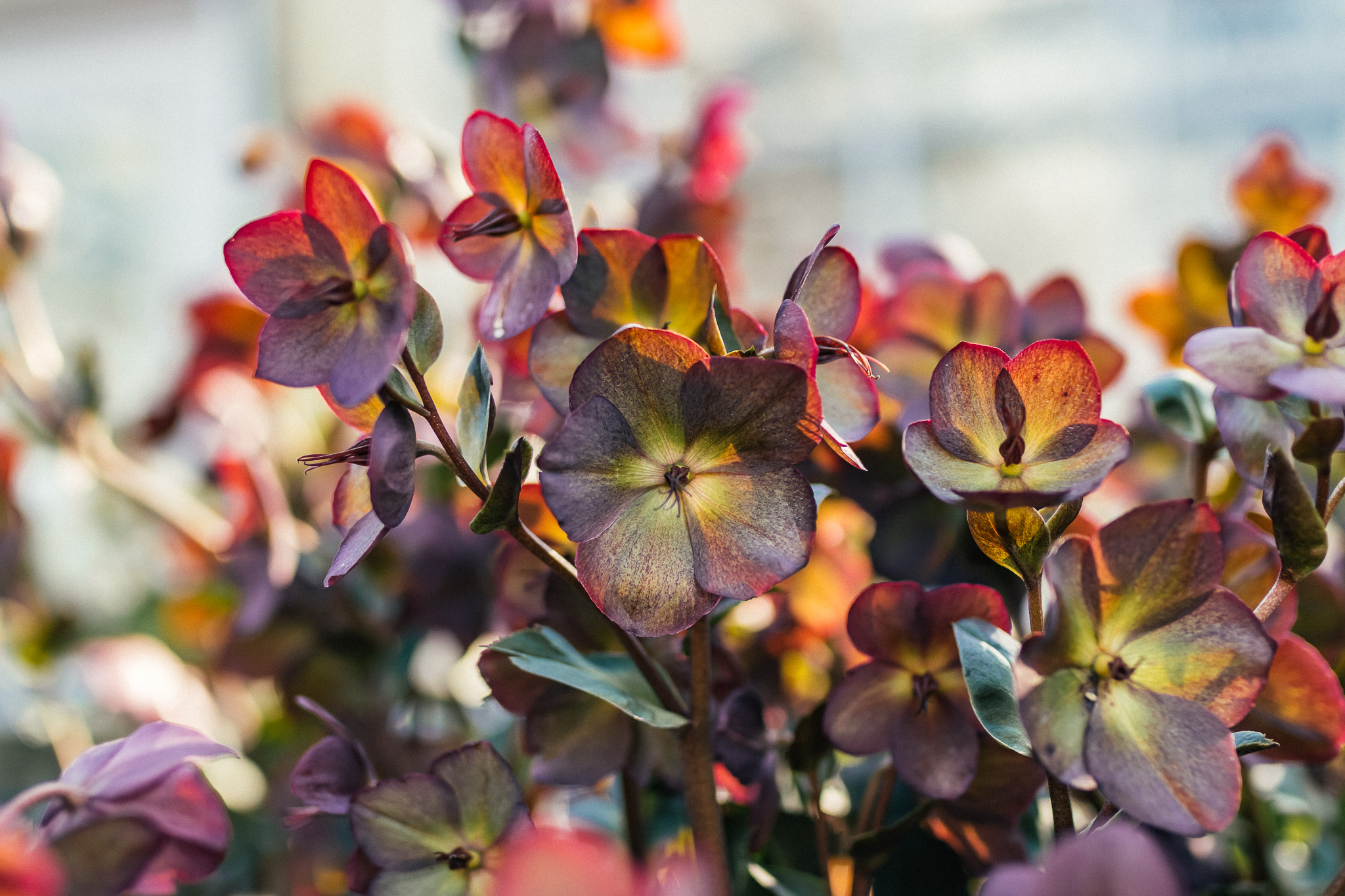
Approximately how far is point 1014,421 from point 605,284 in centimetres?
11

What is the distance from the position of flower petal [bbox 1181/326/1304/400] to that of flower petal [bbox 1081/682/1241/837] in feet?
0.23

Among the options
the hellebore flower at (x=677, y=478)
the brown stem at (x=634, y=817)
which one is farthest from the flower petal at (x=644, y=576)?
the brown stem at (x=634, y=817)

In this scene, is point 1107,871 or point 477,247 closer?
point 1107,871

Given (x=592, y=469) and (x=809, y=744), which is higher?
(x=592, y=469)

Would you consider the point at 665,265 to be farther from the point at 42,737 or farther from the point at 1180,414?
the point at 42,737

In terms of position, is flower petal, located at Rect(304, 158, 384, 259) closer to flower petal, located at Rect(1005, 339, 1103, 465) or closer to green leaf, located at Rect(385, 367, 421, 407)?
green leaf, located at Rect(385, 367, 421, 407)

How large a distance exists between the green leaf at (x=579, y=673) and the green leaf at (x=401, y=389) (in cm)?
6

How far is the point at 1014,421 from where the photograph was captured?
0.74 feet

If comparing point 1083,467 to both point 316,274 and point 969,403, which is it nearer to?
point 969,403

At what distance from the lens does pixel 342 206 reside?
234mm

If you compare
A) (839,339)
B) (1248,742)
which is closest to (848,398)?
(839,339)

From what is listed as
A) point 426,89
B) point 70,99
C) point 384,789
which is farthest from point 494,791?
point 426,89

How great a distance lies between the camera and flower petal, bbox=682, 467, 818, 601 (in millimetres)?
216

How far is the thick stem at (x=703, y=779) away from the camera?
250 millimetres
